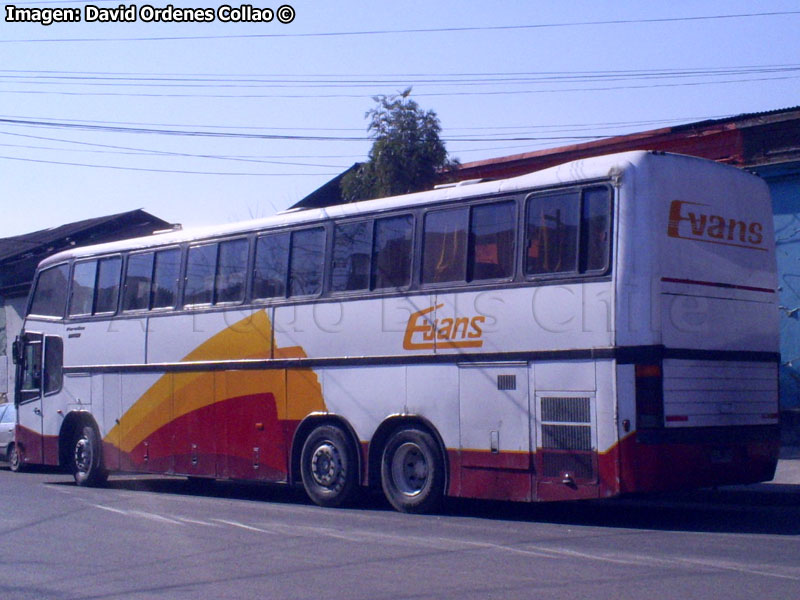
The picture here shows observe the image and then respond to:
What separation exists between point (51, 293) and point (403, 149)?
7.05m

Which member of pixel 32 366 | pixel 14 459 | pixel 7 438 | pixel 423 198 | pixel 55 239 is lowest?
pixel 14 459

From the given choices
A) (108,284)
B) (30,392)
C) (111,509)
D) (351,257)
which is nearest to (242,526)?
(111,509)

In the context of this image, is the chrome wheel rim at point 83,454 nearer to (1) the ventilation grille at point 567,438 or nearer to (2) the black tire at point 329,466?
(2) the black tire at point 329,466

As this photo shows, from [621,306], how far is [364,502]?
17.7 ft

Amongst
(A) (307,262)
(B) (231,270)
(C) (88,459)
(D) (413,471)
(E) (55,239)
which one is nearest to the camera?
(D) (413,471)

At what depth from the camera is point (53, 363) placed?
18.6m

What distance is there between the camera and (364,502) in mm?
14469

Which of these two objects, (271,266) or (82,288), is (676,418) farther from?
(82,288)

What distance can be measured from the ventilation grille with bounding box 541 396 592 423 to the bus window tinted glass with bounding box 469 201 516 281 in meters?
1.50

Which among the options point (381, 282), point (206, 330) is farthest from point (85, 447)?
point (381, 282)

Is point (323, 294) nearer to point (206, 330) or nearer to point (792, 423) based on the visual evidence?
point (206, 330)

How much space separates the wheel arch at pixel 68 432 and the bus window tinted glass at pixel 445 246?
8.32 meters

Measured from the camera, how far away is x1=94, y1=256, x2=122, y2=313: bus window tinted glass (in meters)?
17.3

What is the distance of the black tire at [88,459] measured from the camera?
1786 cm
